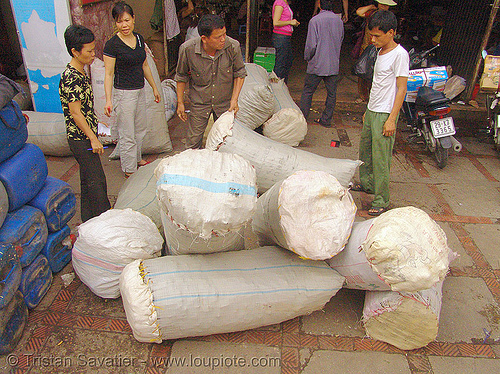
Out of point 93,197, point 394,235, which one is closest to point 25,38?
point 93,197

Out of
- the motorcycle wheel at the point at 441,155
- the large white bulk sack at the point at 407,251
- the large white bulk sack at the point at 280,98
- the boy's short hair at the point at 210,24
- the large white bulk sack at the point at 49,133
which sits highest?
the boy's short hair at the point at 210,24

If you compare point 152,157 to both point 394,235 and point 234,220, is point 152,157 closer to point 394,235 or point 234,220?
point 234,220

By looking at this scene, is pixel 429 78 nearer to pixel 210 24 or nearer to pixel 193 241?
pixel 210 24

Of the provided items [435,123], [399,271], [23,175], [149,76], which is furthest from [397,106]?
[23,175]

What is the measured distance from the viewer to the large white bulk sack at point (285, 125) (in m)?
4.27

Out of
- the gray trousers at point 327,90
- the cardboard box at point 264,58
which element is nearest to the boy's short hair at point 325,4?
the gray trousers at point 327,90

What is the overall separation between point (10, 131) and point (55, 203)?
554 mm

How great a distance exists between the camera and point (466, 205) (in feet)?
12.0

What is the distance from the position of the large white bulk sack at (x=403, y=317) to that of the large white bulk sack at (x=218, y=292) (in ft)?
0.87

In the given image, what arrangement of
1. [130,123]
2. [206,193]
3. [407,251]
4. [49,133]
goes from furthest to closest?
[49,133] → [130,123] → [407,251] → [206,193]

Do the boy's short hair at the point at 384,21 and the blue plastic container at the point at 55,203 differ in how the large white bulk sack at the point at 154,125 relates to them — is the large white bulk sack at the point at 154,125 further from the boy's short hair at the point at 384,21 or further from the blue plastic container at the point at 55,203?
the boy's short hair at the point at 384,21

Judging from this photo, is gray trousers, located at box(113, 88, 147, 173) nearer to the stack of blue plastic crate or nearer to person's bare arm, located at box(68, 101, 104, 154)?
person's bare arm, located at box(68, 101, 104, 154)

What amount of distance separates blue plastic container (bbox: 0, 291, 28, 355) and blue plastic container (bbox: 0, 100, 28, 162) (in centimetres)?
84

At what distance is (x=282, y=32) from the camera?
532cm
